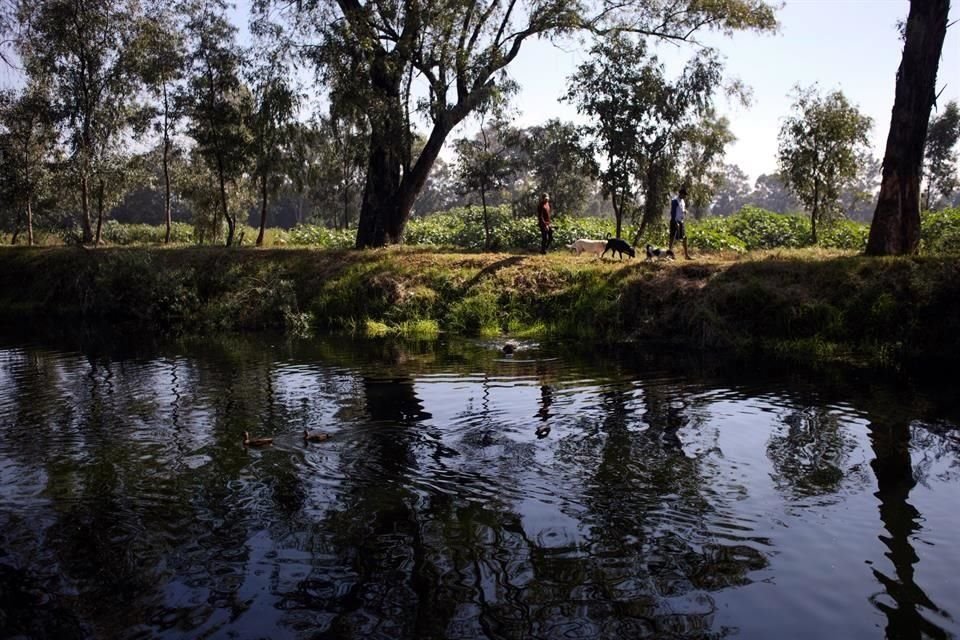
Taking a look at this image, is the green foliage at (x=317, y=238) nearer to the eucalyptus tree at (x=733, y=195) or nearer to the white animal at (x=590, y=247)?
the white animal at (x=590, y=247)

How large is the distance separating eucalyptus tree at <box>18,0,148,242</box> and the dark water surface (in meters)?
25.2

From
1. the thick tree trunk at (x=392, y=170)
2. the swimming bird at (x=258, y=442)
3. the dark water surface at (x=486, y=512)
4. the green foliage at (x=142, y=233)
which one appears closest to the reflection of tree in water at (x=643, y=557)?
the dark water surface at (x=486, y=512)

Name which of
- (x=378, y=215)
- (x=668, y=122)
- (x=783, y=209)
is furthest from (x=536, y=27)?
(x=783, y=209)

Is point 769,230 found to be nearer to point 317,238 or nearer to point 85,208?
point 317,238

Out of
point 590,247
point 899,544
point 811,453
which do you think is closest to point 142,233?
point 590,247

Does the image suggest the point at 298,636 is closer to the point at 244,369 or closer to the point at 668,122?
the point at 244,369

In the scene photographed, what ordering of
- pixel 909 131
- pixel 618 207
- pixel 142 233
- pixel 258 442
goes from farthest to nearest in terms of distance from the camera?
pixel 142 233 < pixel 618 207 < pixel 909 131 < pixel 258 442

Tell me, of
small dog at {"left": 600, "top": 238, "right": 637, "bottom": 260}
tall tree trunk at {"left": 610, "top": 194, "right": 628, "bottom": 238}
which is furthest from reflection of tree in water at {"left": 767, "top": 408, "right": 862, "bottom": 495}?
tall tree trunk at {"left": 610, "top": 194, "right": 628, "bottom": 238}

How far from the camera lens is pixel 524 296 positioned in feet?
73.8

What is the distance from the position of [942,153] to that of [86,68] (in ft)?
144

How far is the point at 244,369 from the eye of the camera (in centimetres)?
1602

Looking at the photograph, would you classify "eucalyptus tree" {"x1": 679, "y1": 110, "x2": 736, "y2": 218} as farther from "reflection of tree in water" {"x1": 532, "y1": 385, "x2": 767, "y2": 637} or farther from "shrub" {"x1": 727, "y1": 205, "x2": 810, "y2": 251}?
"reflection of tree in water" {"x1": 532, "y1": 385, "x2": 767, "y2": 637}

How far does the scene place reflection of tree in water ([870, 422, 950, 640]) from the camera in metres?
5.41

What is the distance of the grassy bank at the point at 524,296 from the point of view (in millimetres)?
17219
